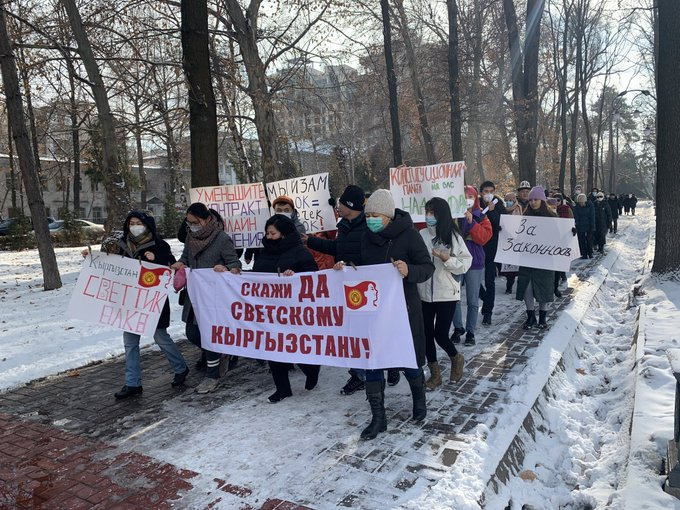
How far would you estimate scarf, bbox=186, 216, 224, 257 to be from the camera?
5.80 meters

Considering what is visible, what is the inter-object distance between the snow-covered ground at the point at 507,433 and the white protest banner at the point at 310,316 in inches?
23.8

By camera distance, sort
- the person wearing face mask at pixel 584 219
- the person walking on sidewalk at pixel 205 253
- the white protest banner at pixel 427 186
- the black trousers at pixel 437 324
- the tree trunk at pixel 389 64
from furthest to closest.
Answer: the person wearing face mask at pixel 584 219, the tree trunk at pixel 389 64, the white protest banner at pixel 427 186, the person walking on sidewalk at pixel 205 253, the black trousers at pixel 437 324

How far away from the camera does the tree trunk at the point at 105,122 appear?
1174cm

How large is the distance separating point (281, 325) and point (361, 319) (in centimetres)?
103

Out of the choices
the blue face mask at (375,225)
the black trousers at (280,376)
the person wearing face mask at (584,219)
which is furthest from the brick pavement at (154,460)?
the person wearing face mask at (584,219)

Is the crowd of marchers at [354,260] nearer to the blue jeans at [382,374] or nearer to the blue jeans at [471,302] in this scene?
the blue jeans at [382,374]

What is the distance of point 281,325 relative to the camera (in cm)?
534

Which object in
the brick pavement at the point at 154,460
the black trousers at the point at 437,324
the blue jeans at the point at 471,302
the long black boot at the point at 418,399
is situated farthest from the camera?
the blue jeans at the point at 471,302

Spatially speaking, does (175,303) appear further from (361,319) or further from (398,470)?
A: (398,470)

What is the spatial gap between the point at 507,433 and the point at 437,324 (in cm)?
142

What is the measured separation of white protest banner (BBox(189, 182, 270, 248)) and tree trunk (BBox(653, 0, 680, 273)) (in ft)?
25.8

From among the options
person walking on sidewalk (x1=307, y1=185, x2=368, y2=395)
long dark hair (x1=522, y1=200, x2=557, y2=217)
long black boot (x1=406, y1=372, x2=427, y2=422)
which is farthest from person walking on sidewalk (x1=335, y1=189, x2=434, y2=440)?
long dark hair (x1=522, y1=200, x2=557, y2=217)

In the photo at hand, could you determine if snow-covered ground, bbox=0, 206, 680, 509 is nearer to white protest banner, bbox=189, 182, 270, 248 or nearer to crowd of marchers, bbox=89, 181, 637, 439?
crowd of marchers, bbox=89, 181, 637, 439

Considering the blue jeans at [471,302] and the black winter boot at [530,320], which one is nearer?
the blue jeans at [471,302]
